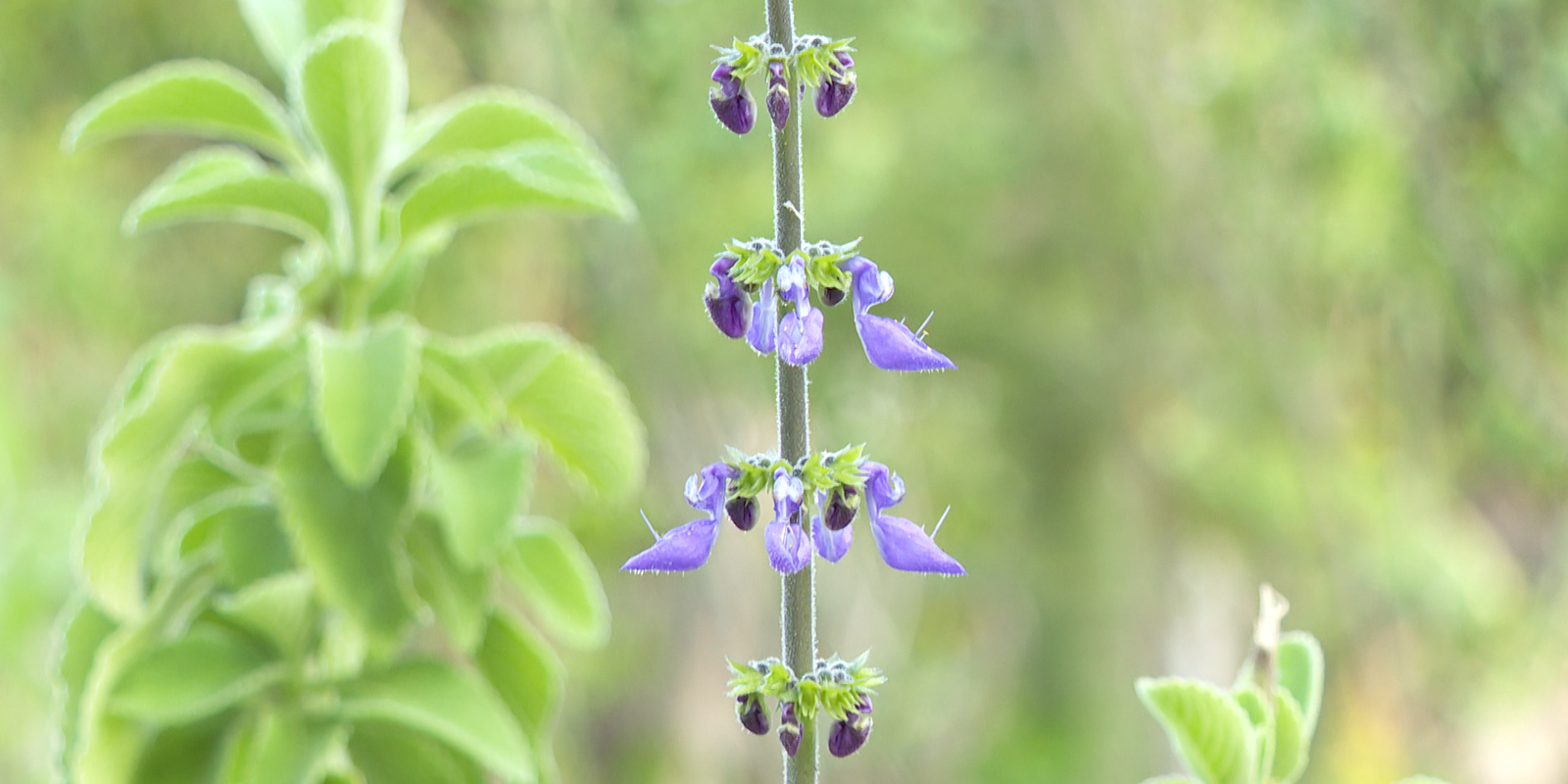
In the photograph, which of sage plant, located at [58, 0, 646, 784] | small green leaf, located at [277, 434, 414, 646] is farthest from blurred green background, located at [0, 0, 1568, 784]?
small green leaf, located at [277, 434, 414, 646]

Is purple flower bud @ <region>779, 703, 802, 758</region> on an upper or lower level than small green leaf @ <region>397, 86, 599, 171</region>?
lower

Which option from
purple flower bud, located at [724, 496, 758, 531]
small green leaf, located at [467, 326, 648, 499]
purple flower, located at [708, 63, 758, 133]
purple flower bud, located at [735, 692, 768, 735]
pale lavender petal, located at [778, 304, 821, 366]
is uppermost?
small green leaf, located at [467, 326, 648, 499]

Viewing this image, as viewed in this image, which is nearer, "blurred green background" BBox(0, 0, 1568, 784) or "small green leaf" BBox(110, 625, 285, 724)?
"small green leaf" BBox(110, 625, 285, 724)

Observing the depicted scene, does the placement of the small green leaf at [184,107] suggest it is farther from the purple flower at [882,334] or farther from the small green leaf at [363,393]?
the purple flower at [882,334]

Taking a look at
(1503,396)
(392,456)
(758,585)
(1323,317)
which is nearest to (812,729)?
(392,456)

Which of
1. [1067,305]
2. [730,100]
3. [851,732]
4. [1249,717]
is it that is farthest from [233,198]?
[1067,305]

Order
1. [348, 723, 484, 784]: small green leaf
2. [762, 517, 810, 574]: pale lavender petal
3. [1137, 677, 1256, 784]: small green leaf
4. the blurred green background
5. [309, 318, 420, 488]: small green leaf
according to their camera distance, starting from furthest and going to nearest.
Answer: the blurred green background, [348, 723, 484, 784]: small green leaf, [309, 318, 420, 488]: small green leaf, [1137, 677, 1256, 784]: small green leaf, [762, 517, 810, 574]: pale lavender petal

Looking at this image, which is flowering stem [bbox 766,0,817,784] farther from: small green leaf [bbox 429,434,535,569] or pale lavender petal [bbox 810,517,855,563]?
small green leaf [bbox 429,434,535,569]
